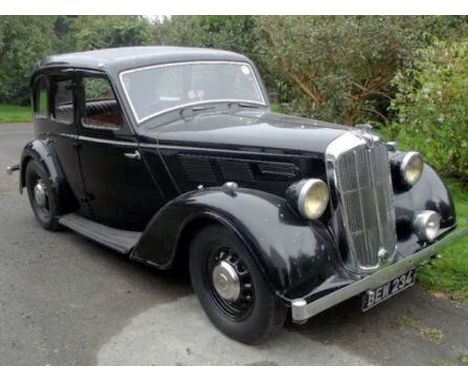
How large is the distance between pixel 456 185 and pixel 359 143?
3727 millimetres

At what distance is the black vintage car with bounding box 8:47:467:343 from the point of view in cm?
322

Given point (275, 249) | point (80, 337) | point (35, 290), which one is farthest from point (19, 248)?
point (275, 249)

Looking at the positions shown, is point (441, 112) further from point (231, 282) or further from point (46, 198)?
point (46, 198)

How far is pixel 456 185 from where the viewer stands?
6.63 metres

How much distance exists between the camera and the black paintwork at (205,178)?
319 cm

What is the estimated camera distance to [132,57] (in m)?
4.55

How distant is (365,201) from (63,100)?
3233mm

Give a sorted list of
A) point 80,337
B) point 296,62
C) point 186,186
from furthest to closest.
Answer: point 296,62, point 186,186, point 80,337

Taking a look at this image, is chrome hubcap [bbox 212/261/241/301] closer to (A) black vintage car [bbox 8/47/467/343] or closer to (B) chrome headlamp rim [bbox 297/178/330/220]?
(A) black vintage car [bbox 8/47/467/343]

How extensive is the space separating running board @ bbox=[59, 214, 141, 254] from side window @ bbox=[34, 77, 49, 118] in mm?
1149

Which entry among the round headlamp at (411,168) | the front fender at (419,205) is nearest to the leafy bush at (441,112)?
the front fender at (419,205)

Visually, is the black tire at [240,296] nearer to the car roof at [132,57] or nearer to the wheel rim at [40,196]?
the car roof at [132,57]

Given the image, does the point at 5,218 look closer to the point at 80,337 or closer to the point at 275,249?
the point at 80,337

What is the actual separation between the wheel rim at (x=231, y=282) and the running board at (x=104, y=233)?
1031mm
